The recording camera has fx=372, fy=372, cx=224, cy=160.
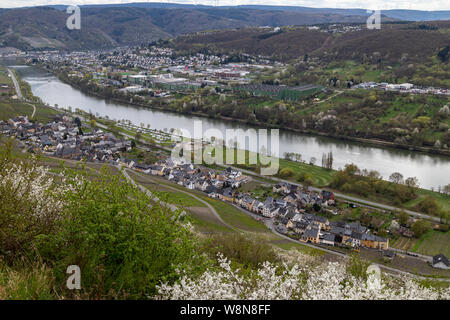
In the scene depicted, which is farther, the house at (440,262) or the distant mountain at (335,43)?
the distant mountain at (335,43)

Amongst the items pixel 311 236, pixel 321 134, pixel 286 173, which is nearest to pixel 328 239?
pixel 311 236

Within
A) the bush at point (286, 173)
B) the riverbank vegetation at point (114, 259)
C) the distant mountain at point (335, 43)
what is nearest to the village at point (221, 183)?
the bush at point (286, 173)

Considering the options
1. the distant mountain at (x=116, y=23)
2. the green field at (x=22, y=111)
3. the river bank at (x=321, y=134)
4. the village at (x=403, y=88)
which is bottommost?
the river bank at (x=321, y=134)

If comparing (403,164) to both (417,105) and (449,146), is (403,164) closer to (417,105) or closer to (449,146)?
(449,146)

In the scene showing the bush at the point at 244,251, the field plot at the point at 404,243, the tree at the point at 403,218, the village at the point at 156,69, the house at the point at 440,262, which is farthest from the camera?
the village at the point at 156,69

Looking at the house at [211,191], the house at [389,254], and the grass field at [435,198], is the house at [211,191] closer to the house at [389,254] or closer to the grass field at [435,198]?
the house at [389,254]
